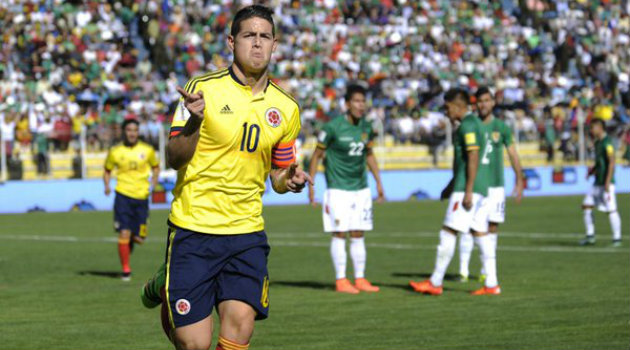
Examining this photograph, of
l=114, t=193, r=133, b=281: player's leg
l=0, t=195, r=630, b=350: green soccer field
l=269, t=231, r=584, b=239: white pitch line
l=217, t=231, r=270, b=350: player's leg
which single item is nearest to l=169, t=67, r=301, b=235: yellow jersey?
l=217, t=231, r=270, b=350: player's leg

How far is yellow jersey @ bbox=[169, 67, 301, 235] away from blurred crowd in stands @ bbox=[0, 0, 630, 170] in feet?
86.9

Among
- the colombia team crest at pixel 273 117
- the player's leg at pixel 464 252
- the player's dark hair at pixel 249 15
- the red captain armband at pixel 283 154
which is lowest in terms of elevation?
the player's leg at pixel 464 252

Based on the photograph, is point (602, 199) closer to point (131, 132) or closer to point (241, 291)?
point (131, 132)

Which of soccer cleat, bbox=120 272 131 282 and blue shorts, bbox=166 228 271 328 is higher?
blue shorts, bbox=166 228 271 328

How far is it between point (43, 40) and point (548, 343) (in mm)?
29797

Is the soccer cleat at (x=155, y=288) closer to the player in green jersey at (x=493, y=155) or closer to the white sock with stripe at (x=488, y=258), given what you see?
the white sock with stripe at (x=488, y=258)

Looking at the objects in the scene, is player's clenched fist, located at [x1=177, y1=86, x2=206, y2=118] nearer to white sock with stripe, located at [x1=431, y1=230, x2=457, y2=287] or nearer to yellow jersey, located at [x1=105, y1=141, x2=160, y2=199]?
white sock with stripe, located at [x1=431, y1=230, x2=457, y2=287]

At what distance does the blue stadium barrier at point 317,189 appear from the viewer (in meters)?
33.1

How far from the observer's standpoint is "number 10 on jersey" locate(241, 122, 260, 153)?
6.82m

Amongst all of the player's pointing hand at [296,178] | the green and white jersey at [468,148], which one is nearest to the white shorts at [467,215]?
the green and white jersey at [468,148]

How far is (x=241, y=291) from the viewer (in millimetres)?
6809

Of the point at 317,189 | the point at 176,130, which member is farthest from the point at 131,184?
the point at 317,189

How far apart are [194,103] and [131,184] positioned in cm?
1121

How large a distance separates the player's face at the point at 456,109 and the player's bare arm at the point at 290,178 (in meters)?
7.16
